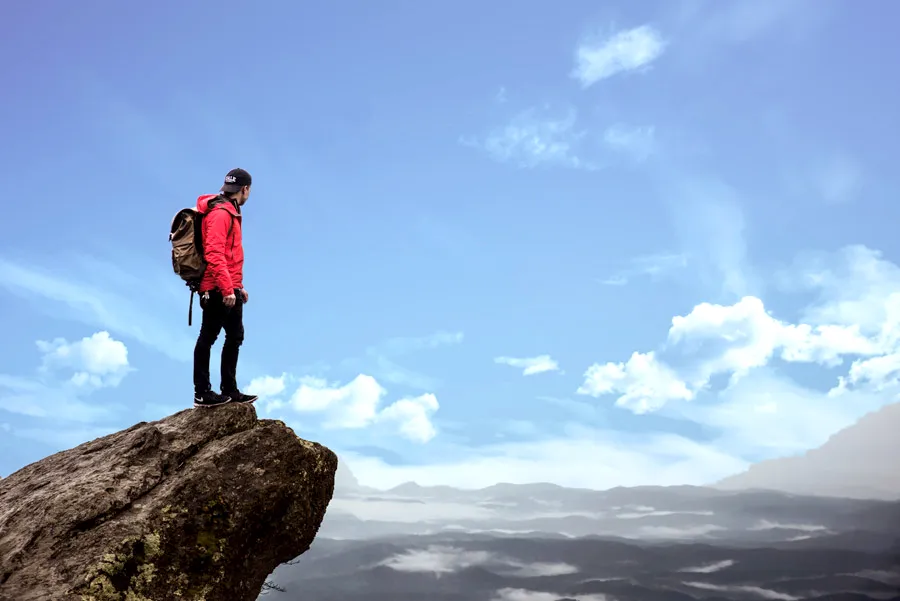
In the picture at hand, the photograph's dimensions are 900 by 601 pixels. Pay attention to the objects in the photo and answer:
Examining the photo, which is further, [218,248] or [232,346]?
[232,346]

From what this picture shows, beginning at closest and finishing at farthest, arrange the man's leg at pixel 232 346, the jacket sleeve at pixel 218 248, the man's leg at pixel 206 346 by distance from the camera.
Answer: the jacket sleeve at pixel 218 248 < the man's leg at pixel 206 346 < the man's leg at pixel 232 346

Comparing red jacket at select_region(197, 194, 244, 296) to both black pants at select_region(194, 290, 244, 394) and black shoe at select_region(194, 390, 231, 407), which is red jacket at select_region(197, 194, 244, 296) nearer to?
black pants at select_region(194, 290, 244, 394)

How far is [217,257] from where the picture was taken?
43.6ft

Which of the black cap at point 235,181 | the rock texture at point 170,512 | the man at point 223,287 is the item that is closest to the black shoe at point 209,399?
the man at point 223,287

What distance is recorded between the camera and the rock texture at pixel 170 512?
473 inches

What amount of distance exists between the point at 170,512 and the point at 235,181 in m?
5.62

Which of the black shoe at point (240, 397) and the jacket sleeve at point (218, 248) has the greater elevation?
the jacket sleeve at point (218, 248)

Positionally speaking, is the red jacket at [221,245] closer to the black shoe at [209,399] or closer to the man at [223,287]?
the man at [223,287]

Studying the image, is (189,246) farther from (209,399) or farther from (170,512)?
(170,512)

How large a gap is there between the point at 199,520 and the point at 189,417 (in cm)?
207

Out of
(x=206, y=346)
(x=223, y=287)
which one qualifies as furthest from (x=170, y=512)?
(x=223, y=287)

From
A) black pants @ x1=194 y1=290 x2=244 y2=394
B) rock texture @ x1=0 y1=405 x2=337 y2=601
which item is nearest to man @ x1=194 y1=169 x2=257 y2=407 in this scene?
black pants @ x1=194 y1=290 x2=244 y2=394

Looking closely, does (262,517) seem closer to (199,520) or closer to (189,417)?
(199,520)

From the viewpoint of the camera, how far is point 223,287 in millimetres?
13375
